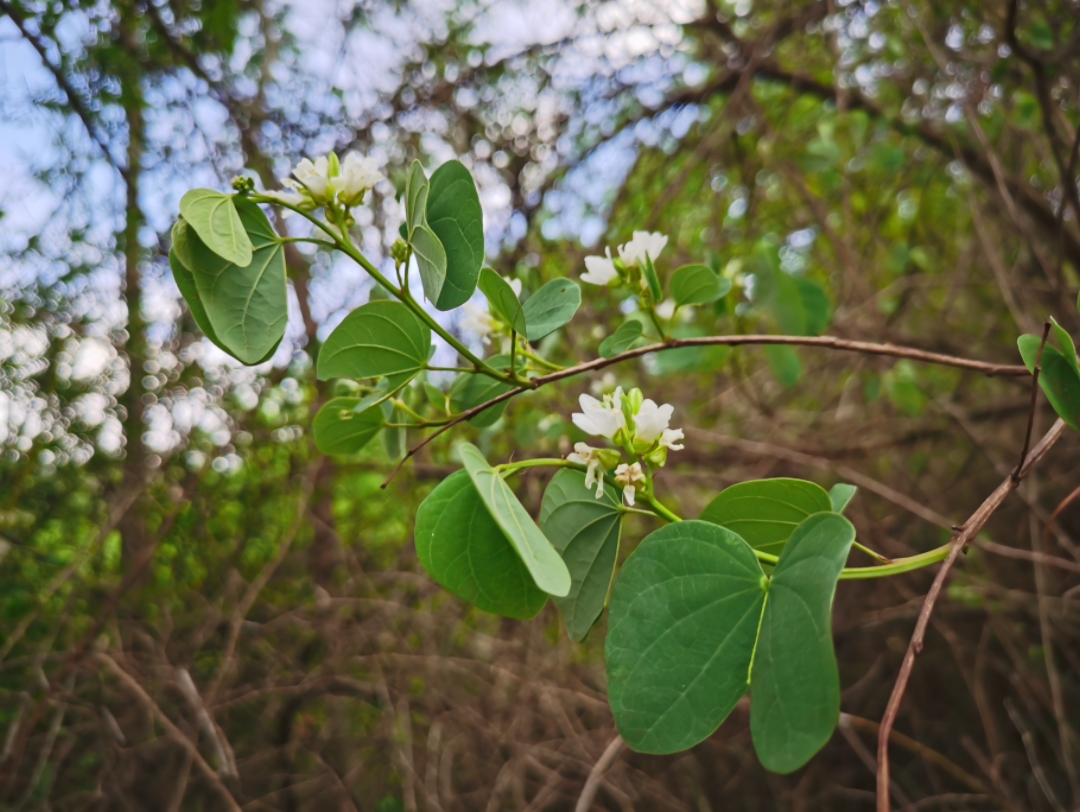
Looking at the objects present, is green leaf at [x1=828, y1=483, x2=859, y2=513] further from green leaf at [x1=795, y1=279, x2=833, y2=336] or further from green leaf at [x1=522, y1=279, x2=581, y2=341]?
green leaf at [x1=795, y1=279, x2=833, y2=336]

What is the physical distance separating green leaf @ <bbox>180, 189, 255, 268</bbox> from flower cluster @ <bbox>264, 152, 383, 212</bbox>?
0.06m

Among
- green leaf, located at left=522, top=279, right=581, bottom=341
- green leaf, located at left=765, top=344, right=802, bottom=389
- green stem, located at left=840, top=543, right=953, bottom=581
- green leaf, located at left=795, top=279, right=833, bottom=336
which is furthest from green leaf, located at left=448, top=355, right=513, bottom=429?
green leaf, located at left=795, top=279, right=833, bottom=336

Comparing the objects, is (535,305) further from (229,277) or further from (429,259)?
(229,277)

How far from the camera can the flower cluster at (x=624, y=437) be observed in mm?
617

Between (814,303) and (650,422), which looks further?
(814,303)

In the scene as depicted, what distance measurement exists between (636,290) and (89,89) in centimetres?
180

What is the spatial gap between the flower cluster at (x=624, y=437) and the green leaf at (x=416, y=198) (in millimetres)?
219

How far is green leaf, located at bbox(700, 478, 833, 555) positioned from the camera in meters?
0.60

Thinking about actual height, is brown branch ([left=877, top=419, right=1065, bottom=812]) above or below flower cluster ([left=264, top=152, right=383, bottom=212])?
below

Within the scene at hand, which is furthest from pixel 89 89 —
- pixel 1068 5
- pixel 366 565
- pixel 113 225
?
pixel 1068 5

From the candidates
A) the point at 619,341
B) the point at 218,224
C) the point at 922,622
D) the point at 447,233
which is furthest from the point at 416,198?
the point at 922,622

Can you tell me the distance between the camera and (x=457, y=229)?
24.8 inches

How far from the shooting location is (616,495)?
65 cm

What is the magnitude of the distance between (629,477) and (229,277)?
0.40 metres
